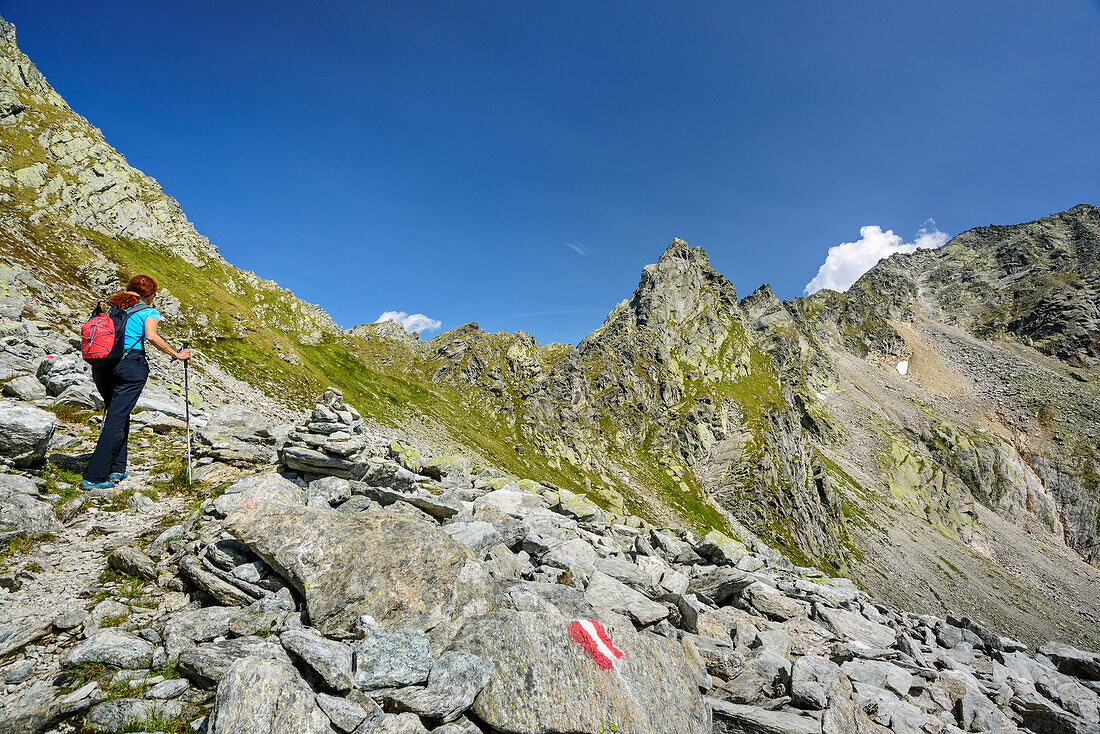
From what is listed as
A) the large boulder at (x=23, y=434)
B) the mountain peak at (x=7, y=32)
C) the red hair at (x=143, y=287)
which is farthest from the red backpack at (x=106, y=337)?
the mountain peak at (x=7, y=32)

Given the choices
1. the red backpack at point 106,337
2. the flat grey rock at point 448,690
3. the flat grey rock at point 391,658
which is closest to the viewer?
the flat grey rock at point 448,690

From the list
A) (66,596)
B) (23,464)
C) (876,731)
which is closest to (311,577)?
(66,596)

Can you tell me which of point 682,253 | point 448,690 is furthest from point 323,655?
point 682,253

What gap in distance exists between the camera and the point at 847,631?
13086mm

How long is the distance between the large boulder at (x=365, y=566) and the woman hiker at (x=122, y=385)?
4984 millimetres

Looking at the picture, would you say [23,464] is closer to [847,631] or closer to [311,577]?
[311,577]

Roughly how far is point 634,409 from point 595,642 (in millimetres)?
135276

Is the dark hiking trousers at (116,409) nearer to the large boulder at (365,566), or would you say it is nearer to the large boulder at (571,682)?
the large boulder at (365,566)

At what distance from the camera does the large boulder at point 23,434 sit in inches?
367

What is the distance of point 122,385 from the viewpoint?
1032cm

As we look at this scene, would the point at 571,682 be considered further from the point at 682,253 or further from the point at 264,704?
the point at 682,253

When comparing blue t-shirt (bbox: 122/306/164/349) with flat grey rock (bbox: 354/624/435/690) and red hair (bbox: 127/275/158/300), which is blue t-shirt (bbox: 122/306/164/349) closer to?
red hair (bbox: 127/275/158/300)

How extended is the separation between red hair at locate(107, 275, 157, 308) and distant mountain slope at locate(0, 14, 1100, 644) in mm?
18432

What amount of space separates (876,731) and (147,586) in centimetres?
1384
